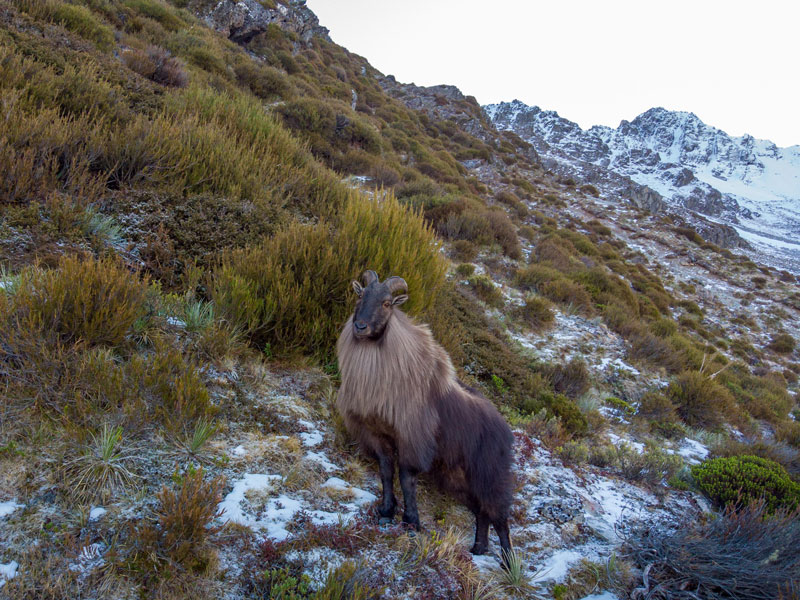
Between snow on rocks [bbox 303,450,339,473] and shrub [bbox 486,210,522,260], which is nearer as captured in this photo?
snow on rocks [bbox 303,450,339,473]

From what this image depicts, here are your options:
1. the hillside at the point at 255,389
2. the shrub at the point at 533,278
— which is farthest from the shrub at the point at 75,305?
the shrub at the point at 533,278

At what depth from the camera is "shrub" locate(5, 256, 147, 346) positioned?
2.36 metres

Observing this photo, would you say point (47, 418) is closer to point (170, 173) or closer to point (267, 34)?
point (170, 173)

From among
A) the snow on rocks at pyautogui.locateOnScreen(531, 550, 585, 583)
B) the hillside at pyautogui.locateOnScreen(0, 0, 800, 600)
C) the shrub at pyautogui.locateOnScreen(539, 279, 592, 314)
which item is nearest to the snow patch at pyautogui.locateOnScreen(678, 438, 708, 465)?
the hillside at pyautogui.locateOnScreen(0, 0, 800, 600)

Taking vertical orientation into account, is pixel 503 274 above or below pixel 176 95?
below

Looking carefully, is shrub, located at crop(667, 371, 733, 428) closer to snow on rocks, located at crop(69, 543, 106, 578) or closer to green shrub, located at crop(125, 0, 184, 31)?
snow on rocks, located at crop(69, 543, 106, 578)

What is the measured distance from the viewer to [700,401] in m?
7.25

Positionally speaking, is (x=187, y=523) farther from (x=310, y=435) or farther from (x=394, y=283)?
(x=394, y=283)

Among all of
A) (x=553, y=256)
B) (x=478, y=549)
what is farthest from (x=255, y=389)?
(x=553, y=256)

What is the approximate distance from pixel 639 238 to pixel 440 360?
24585mm

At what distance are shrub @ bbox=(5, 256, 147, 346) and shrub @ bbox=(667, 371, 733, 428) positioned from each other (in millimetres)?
8253

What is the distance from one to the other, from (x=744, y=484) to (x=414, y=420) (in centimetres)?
400

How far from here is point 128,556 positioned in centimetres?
169

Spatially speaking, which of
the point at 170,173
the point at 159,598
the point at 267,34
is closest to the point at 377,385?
the point at 159,598
